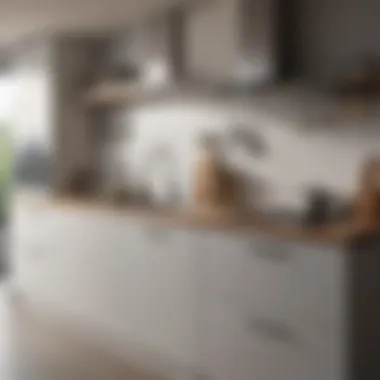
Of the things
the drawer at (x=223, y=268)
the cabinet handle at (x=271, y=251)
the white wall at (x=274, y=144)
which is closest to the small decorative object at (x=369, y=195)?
the white wall at (x=274, y=144)

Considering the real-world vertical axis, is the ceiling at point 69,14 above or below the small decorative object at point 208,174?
above

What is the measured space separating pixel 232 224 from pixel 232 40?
4.21 ft

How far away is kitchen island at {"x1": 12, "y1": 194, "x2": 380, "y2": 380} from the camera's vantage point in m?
2.92

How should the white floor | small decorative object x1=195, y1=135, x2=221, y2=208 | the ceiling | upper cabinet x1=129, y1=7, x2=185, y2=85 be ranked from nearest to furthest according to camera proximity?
the white floor
the ceiling
small decorative object x1=195, y1=135, x2=221, y2=208
upper cabinet x1=129, y1=7, x2=185, y2=85

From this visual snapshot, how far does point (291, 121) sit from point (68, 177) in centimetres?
189

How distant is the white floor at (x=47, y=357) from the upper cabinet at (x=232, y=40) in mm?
1693

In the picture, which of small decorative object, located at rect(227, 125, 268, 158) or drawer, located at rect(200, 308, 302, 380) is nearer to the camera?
drawer, located at rect(200, 308, 302, 380)

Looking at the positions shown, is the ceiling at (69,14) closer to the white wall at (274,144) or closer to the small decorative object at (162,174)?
the white wall at (274,144)

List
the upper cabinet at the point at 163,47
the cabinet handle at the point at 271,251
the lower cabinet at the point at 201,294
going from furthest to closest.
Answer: the upper cabinet at the point at 163,47
the cabinet handle at the point at 271,251
the lower cabinet at the point at 201,294

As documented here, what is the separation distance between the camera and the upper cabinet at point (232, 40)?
3.75 meters

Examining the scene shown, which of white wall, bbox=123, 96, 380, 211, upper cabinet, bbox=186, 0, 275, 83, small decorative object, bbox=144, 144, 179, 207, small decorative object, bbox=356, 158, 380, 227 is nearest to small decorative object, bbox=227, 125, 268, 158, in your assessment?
white wall, bbox=123, 96, 380, 211

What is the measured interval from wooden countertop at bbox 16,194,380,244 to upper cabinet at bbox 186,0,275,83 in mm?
789

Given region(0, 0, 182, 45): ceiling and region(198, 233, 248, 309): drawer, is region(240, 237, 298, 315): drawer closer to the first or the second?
region(198, 233, 248, 309): drawer

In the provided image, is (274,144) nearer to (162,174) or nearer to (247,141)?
(247,141)
